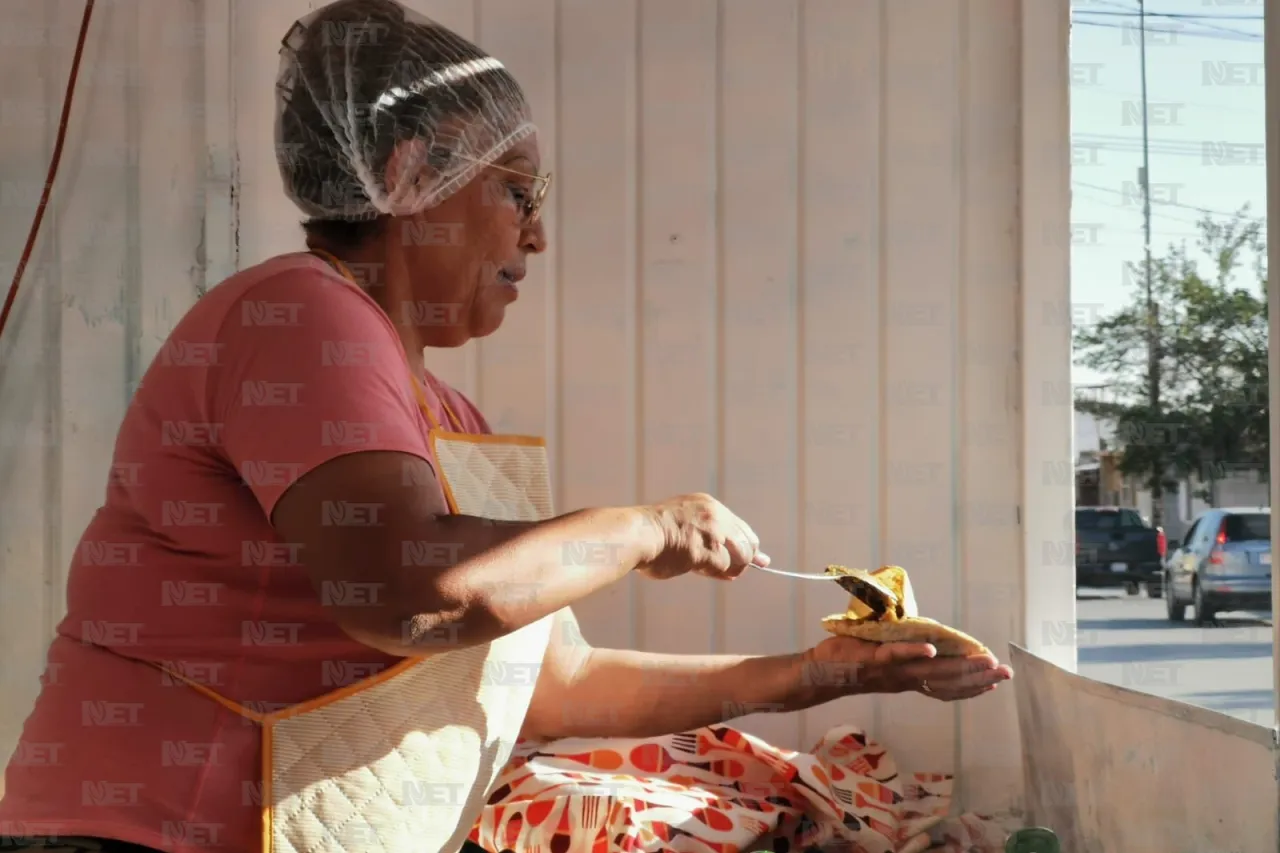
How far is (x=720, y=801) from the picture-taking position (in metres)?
1.98

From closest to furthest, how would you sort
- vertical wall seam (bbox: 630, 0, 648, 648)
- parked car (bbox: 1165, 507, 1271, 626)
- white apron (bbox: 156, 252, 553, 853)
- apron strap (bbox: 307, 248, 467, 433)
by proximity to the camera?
white apron (bbox: 156, 252, 553, 853) → apron strap (bbox: 307, 248, 467, 433) → parked car (bbox: 1165, 507, 1271, 626) → vertical wall seam (bbox: 630, 0, 648, 648)

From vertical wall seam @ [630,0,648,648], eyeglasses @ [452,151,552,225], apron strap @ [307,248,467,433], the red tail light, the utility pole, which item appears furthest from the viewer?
vertical wall seam @ [630,0,648,648]

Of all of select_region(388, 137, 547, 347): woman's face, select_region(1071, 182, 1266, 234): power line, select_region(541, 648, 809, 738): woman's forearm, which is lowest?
select_region(541, 648, 809, 738): woman's forearm

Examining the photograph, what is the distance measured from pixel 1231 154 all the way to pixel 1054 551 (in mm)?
767

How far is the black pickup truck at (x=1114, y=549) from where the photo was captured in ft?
6.89

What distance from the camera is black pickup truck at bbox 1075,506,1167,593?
2.10 meters

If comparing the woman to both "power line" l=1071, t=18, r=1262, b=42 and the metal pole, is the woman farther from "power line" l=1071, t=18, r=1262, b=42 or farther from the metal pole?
"power line" l=1071, t=18, r=1262, b=42

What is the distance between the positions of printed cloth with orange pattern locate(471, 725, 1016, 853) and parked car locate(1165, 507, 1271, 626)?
20.7 inches

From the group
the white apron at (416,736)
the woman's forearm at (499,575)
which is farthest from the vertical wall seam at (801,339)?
the woman's forearm at (499,575)

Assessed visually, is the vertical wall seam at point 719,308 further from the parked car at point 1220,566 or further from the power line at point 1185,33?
the parked car at point 1220,566

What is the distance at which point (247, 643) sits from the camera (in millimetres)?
1108

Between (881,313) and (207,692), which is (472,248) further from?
(881,313)

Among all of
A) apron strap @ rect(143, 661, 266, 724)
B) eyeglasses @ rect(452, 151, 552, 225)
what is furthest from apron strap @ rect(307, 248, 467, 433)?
apron strap @ rect(143, 661, 266, 724)

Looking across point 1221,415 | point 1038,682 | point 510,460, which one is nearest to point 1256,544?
point 1221,415
